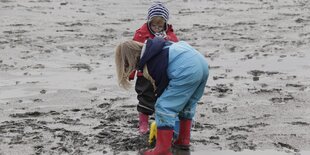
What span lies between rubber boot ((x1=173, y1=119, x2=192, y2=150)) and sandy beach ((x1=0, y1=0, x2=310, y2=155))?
121mm

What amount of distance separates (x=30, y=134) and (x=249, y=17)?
435 inches

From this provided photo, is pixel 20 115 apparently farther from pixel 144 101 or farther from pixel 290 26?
pixel 290 26

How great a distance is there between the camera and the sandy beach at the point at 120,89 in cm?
630

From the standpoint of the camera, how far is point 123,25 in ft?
49.3

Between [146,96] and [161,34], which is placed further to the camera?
[161,34]

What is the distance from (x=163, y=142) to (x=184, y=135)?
0.43 m

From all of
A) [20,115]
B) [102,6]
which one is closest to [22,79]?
[20,115]

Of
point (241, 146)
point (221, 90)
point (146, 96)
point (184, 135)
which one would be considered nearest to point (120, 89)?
point (221, 90)

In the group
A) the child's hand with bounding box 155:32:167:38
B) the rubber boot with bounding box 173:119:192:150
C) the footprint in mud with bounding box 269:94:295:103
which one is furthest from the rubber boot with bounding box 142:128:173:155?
the footprint in mud with bounding box 269:94:295:103

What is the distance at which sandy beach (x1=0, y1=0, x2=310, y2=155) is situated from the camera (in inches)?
248

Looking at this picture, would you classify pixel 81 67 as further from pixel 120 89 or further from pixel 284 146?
pixel 284 146

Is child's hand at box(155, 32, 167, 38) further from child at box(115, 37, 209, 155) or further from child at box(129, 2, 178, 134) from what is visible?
child at box(115, 37, 209, 155)

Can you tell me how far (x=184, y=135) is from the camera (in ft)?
19.7

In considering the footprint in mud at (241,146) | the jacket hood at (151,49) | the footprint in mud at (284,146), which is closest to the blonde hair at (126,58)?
the jacket hood at (151,49)
